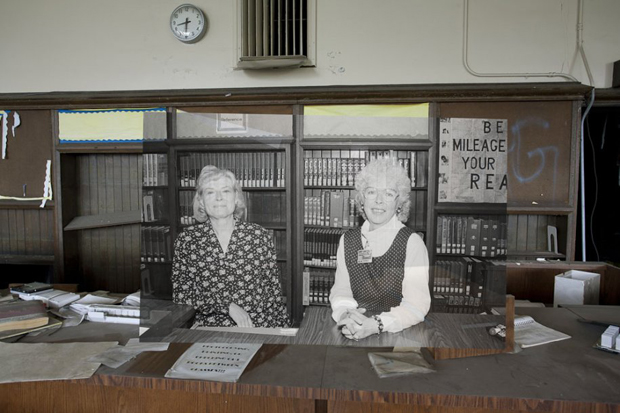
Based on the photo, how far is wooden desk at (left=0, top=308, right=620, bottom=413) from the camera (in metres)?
1.18

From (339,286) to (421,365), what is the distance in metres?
0.37

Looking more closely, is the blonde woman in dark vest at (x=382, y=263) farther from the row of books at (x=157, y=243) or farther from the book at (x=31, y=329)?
the book at (x=31, y=329)

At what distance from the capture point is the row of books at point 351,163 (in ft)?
4.63

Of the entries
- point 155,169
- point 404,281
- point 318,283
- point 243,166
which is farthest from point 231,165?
point 404,281

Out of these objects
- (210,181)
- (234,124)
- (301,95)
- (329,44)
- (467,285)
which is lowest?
(467,285)

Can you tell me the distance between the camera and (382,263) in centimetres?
142

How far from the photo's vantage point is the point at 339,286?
145 centimetres

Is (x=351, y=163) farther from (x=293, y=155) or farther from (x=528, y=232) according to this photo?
(x=528, y=232)

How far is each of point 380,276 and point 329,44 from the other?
2.56 meters

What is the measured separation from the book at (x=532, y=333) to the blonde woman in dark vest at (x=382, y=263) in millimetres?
446

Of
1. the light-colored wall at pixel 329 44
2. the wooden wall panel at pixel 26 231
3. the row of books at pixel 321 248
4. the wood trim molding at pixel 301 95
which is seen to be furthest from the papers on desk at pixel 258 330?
the wooden wall panel at pixel 26 231

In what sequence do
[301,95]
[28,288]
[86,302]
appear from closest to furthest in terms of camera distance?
1. [86,302]
2. [28,288]
3. [301,95]

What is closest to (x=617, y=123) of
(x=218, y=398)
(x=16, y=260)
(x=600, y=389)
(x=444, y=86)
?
(x=444, y=86)

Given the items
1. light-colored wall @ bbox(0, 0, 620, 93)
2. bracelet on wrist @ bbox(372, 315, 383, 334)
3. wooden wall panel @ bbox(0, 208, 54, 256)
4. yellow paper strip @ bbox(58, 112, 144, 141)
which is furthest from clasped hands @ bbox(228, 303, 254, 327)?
wooden wall panel @ bbox(0, 208, 54, 256)
